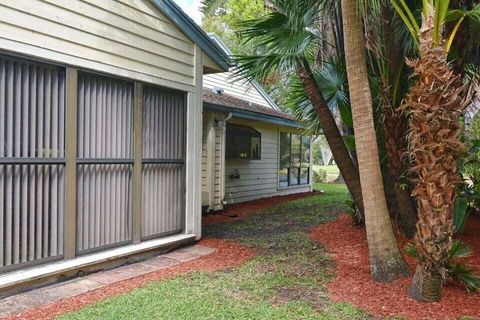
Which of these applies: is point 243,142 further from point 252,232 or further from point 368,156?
point 368,156

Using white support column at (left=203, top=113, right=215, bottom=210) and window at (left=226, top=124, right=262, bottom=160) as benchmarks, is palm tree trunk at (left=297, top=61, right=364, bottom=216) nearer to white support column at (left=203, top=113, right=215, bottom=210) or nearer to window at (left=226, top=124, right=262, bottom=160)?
white support column at (left=203, top=113, right=215, bottom=210)

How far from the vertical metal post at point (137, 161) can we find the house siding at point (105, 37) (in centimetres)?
30

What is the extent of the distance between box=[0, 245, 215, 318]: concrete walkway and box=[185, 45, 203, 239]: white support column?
52cm

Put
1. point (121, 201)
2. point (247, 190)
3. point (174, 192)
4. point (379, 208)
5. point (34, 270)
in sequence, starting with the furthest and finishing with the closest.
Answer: point (247, 190)
point (174, 192)
point (121, 201)
point (379, 208)
point (34, 270)

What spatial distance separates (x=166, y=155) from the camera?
6.17 meters

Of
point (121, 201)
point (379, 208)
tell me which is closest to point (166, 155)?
point (121, 201)

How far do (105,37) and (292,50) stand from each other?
8.07ft

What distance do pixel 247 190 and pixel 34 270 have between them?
8.38 m

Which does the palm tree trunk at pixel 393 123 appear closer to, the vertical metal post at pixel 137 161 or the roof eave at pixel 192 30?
the roof eave at pixel 192 30

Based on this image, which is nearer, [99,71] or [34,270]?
[34,270]

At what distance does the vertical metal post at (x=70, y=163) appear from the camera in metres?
4.70

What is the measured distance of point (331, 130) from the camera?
634cm

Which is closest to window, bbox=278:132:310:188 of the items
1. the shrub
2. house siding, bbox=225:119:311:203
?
house siding, bbox=225:119:311:203

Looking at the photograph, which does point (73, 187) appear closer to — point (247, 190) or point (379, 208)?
point (379, 208)
